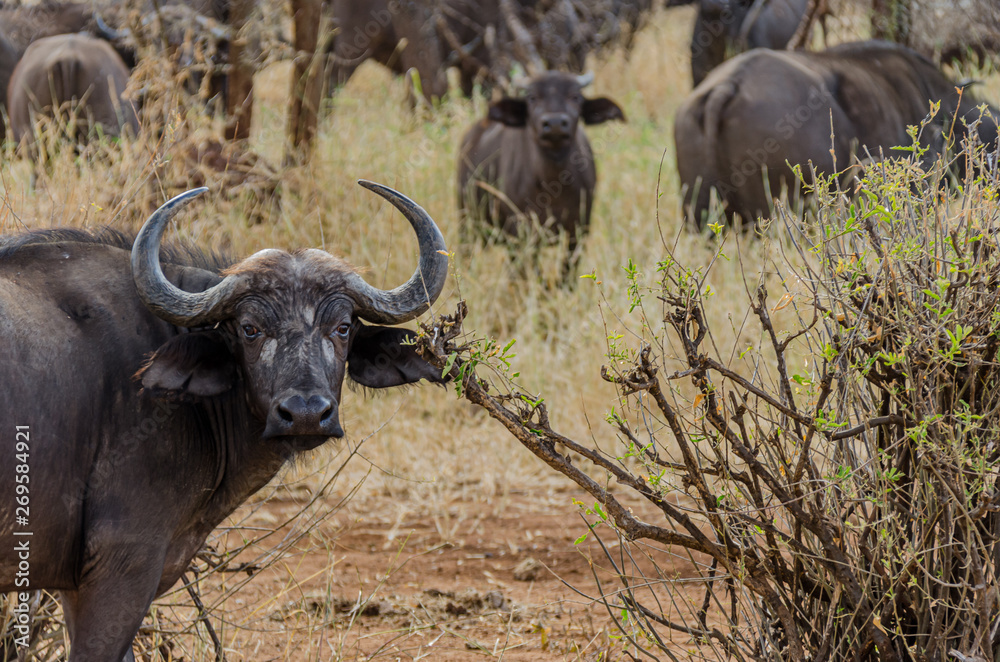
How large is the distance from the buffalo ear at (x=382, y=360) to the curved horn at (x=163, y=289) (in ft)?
1.46

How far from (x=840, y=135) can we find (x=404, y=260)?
3371 mm

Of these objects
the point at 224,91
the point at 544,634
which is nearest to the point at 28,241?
the point at 544,634

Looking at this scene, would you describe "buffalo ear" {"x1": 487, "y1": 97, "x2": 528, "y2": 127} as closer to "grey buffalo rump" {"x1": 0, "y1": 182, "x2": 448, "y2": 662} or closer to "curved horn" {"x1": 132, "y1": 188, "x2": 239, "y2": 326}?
"grey buffalo rump" {"x1": 0, "y1": 182, "x2": 448, "y2": 662}

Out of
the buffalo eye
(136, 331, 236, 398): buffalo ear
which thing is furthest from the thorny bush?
(136, 331, 236, 398): buffalo ear

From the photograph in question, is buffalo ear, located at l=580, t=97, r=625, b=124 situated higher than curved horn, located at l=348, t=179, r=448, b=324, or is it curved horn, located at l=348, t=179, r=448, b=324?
curved horn, located at l=348, t=179, r=448, b=324

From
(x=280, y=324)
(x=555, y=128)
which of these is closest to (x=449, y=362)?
(x=280, y=324)

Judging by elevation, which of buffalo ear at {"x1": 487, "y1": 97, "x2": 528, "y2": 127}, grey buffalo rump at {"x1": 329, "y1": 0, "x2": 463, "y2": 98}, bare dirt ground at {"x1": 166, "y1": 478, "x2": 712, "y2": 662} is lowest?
bare dirt ground at {"x1": 166, "y1": 478, "x2": 712, "y2": 662}

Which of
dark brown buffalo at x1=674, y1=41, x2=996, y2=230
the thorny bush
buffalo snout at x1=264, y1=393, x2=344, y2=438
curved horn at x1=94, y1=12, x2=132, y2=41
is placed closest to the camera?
the thorny bush

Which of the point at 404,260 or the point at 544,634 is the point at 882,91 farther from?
the point at 544,634

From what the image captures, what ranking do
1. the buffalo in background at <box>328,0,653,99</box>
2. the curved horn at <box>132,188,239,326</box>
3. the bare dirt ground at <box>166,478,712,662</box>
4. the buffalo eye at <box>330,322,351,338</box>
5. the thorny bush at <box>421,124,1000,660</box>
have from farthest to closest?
the buffalo in background at <box>328,0,653,99</box> → the bare dirt ground at <box>166,478,712,662</box> → the buffalo eye at <box>330,322,351,338</box> → the curved horn at <box>132,188,239,326</box> → the thorny bush at <box>421,124,1000,660</box>

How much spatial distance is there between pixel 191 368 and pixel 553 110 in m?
5.57

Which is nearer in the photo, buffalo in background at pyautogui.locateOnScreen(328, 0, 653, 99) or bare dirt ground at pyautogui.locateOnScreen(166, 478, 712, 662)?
bare dirt ground at pyautogui.locateOnScreen(166, 478, 712, 662)

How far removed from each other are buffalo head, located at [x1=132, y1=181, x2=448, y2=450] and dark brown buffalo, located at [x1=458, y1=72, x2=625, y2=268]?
4745mm

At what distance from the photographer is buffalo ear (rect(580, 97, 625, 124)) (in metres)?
8.47
